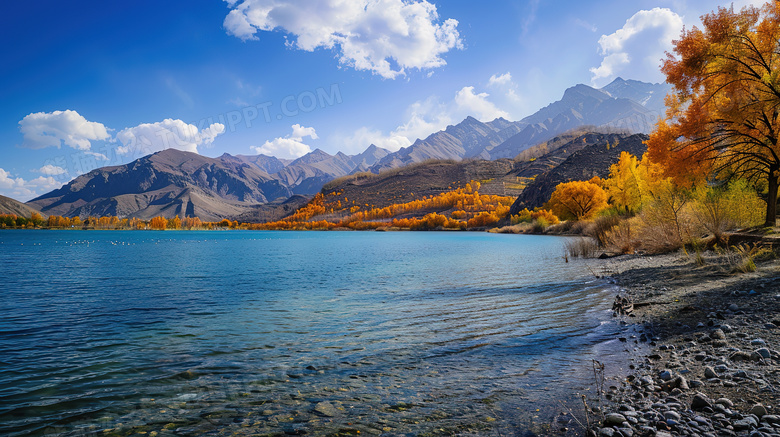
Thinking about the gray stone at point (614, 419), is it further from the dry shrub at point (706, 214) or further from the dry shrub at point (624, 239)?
the dry shrub at point (624, 239)

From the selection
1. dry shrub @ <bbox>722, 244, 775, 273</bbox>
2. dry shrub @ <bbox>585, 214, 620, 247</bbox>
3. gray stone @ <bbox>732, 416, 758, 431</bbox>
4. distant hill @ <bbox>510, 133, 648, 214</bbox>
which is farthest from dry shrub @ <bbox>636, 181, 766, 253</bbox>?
distant hill @ <bbox>510, 133, 648, 214</bbox>

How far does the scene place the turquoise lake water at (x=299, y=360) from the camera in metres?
5.81

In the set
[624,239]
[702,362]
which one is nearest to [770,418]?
[702,362]

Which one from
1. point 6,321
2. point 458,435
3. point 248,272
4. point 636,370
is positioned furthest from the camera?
point 248,272

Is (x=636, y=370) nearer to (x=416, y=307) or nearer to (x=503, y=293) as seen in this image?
(x=416, y=307)

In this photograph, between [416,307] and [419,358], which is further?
[416,307]

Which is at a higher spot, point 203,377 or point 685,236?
point 685,236

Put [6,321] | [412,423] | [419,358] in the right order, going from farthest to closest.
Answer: [6,321] → [419,358] → [412,423]

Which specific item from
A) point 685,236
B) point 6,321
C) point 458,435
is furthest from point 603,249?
point 6,321

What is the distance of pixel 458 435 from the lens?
5.16m

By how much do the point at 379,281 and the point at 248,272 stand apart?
38.9 ft

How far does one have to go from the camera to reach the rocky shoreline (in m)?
4.78

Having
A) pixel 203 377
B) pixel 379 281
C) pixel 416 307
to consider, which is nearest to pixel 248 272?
pixel 379 281

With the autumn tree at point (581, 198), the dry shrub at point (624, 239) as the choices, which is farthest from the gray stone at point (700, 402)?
the autumn tree at point (581, 198)
